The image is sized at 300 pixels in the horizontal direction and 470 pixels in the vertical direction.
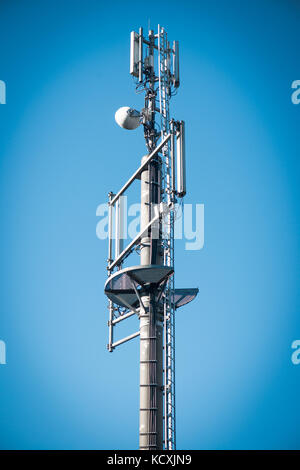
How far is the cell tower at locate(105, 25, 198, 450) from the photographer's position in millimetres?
37625

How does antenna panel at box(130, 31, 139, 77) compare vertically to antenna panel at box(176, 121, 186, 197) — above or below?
above

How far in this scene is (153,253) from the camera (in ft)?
132

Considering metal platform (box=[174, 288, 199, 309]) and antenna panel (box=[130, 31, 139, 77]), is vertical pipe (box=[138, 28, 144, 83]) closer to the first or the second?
antenna panel (box=[130, 31, 139, 77])

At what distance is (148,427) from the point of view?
3722cm

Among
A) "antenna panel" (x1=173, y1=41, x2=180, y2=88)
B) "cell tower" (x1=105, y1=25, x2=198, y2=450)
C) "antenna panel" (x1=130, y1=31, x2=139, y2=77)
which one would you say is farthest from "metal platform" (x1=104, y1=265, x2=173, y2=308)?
"antenna panel" (x1=130, y1=31, x2=139, y2=77)

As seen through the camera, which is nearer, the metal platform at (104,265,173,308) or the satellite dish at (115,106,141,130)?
the metal platform at (104,265,173,308)

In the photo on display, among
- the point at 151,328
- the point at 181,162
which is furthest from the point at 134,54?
the point at 151,328

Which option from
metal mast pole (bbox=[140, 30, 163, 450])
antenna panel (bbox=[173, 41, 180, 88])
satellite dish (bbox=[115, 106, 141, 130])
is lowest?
metal mast pole (bbox=[140, 30, 163, 450])

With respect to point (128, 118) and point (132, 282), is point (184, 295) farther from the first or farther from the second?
point (128, 118)

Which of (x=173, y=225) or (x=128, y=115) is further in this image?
(x=128, y=115)

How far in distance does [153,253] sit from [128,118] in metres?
7.75
